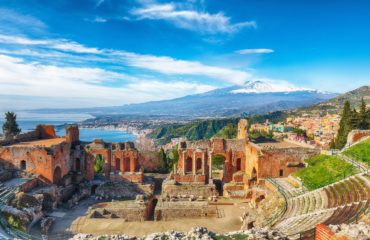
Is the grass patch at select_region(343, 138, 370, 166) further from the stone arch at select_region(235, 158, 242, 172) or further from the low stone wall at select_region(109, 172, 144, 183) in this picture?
the low stone wall at select_region(109, 172, 144, 183)

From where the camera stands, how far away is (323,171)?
30.5 meters

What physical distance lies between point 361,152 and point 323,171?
3.77 m

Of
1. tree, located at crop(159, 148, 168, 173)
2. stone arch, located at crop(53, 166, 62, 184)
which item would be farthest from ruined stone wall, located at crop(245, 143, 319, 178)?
Answer: stone arch, located at crop(53, 166, 62, 184)

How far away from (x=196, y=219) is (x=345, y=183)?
40.8 feet

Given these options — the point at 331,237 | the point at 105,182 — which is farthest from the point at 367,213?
the point at 105,182

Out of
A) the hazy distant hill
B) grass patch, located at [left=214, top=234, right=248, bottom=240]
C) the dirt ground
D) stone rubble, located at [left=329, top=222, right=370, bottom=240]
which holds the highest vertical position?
the hazy distant hill

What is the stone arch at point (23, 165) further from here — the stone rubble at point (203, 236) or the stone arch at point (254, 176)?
the stone arch at point (254, 176)

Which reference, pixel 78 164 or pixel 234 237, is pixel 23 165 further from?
pixel 234 237

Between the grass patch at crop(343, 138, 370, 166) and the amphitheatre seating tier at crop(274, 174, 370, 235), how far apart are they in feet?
14.1

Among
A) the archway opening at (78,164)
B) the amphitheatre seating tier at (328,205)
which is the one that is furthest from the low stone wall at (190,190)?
the archway opening at (78,164)

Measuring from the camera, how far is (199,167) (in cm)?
4016

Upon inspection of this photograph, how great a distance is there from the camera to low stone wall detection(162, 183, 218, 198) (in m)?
35.5

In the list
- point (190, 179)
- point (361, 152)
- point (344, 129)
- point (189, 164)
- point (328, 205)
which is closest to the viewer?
point (328, 205)

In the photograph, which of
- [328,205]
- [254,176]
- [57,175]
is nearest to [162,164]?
[254,176]
